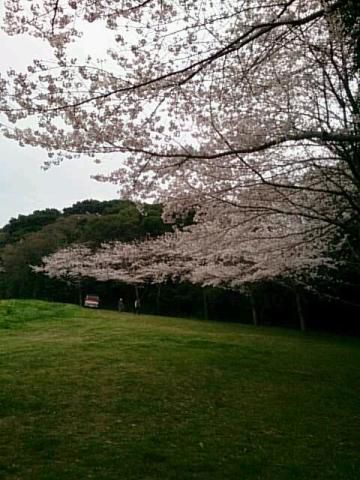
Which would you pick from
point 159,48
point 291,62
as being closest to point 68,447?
point 159,48

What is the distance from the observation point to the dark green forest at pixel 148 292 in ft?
86.8

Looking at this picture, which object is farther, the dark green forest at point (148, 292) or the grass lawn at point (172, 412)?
the dark green forest at point (148, 292)

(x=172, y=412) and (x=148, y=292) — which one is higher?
(x=148, y=292)

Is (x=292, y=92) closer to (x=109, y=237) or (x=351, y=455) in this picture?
(x=351, y=455)

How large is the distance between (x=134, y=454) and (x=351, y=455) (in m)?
2.17

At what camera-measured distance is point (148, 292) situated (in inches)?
1286

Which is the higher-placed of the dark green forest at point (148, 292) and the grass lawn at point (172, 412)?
the dark green forest at point (148, 292)

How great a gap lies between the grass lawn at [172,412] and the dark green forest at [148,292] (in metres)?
13.1

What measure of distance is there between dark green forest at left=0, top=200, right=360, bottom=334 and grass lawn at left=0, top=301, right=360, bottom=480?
13132 millimetres

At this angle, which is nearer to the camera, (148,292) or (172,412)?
(172,412)

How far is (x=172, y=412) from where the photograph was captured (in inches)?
268

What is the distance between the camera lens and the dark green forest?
26469mm

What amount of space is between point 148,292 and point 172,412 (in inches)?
1020

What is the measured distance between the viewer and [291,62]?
8.05 meters
